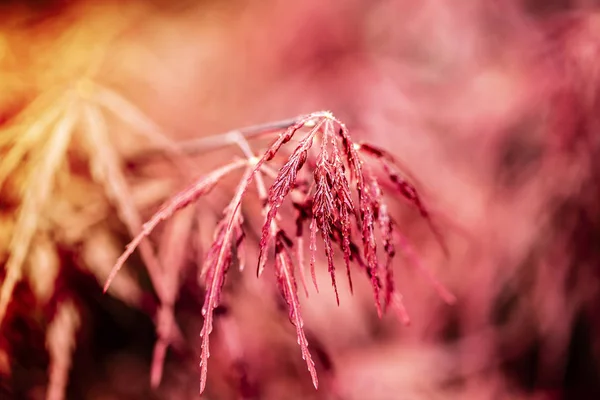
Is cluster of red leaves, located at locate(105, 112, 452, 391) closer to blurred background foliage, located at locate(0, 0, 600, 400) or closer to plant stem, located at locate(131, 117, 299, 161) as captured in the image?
plant stem, located at locate(131, 117, 299, 161)

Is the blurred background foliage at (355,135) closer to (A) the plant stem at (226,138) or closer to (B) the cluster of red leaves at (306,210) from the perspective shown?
(A) the plant stem at (226,138)

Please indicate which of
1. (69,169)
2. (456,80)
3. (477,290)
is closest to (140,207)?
(69,169)

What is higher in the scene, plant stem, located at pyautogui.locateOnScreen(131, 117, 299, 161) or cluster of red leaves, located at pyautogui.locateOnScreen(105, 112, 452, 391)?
plant stem, located at pyautogui.locateOnScreen(131, 117, 299, 161)

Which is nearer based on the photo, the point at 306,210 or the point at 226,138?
the point at 306,210

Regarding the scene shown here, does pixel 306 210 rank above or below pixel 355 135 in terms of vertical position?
below

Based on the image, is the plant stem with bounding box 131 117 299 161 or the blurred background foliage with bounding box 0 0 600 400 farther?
the blurred background foliage with bounding box 0 0 600 400

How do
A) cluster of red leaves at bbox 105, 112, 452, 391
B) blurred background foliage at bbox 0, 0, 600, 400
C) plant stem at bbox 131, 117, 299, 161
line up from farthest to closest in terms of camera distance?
blurred background foliage at bbox 0, 0, 600, 400 → plant stem at bbox 131, 117, 299, 161 → cluster of red leaves at bbox 105, 112, 452, 391

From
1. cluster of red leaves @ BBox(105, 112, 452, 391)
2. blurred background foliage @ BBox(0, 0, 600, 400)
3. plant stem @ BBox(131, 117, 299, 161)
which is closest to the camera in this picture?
cluster of red leaves @ BBox(105, 112, 452, 391)

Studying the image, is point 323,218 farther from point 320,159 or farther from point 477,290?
point 477,290

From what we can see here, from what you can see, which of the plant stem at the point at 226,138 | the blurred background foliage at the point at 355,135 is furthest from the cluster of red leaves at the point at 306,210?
the blurred background foliage at the point at 355,135

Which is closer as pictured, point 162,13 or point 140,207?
point 140,207

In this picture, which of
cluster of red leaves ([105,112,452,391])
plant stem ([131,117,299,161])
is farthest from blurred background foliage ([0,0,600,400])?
cluster of red leaves ([105,112,452,391])
